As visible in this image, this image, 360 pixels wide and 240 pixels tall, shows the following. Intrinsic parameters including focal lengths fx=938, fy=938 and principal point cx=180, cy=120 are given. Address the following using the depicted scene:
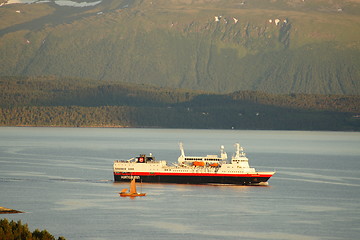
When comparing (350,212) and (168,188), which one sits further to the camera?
(168,188)

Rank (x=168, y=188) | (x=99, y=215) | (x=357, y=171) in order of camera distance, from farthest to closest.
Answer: (x=357, y=171)
(x=168, y=188)
(x=99, y=215)

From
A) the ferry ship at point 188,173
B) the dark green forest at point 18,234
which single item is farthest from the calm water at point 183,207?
the dark green forest at point 18,234

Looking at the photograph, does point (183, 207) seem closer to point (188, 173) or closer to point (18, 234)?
point (188, 173)

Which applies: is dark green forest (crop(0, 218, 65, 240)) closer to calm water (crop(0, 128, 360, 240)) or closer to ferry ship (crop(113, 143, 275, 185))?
calm water (crop(0, 128, 360, 240))

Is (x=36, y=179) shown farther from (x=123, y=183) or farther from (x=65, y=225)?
(x=65, y=225)

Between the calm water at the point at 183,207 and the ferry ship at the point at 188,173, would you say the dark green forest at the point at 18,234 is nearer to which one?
the calm water at the point at 183,207

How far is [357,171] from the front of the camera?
16175cm

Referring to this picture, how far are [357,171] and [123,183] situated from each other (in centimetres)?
5167

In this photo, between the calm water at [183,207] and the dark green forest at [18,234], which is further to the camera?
the calm water at [183,207]

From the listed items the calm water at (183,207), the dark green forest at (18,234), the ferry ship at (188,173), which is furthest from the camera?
the ferry ship at (188,173)

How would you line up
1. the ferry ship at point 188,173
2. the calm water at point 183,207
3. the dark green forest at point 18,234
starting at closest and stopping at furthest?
the dark green forest at point 18,234, the calm water at point 183,207, the ferry ship at point 188,173

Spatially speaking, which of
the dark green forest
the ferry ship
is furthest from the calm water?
the dark green forest

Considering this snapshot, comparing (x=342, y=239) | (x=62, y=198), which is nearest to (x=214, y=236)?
(x=342, y=239)

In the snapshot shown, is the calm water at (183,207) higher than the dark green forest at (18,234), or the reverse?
the dark green forest at (18,234)
